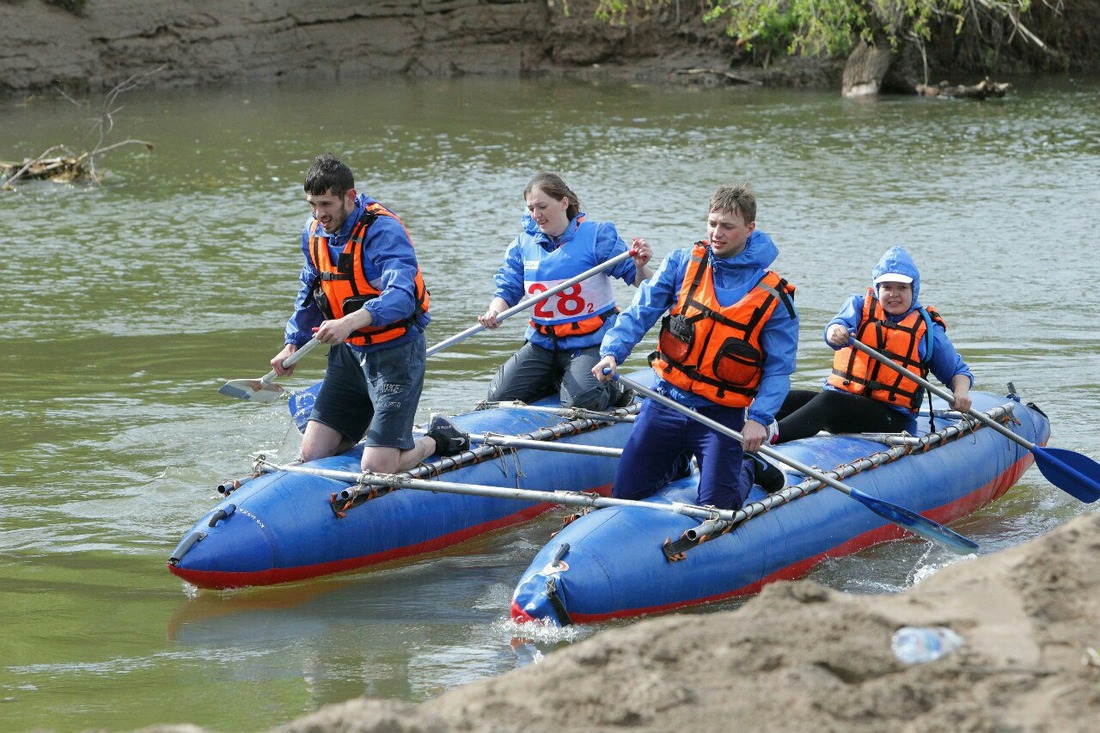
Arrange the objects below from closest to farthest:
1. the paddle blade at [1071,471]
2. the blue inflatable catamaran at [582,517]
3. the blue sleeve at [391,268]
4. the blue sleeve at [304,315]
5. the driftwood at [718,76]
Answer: the blue inflatable catamaran at [582,517] → the blue sleeve at [391,268] → the blue sleeve at [304,315] → the paddle blade at [1071,471] → the driftwood at [718,76]

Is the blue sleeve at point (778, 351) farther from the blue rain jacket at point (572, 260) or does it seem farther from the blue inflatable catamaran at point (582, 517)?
the blue rain jacket at point (572, 260)

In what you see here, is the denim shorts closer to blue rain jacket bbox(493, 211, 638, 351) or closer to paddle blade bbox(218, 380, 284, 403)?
paddle blade bbox(218, 380, 284, 403)

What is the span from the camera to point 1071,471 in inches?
258

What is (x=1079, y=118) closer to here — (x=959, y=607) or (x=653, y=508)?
(x=653, y=508)

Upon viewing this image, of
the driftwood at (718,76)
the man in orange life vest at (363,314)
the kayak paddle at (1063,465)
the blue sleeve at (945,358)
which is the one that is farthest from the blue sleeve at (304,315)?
the driftwood at (718,76)

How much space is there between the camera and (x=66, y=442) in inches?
295

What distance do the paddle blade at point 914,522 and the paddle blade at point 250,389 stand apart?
2.55 m

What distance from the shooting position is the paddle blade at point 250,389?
626 centimetres

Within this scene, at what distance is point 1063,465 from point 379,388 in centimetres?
316

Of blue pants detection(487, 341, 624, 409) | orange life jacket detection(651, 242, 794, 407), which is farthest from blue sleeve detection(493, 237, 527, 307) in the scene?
orange life jacket detection(651, 242, 794, 407)

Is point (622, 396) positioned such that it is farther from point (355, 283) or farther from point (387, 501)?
point (355, 283)

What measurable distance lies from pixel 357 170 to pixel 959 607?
1383cm

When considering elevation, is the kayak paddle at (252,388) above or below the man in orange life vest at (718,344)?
below

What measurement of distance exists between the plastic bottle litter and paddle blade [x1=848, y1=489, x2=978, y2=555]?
95.6 inches
